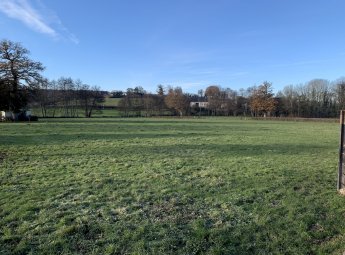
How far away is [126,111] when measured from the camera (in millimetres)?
94250

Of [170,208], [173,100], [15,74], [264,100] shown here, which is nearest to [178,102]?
[173,100]

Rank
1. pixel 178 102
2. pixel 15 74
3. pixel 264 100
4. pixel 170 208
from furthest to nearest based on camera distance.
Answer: pixel 178 102 → pixel 264 100 → pixel 15 74 → pixel 170 208

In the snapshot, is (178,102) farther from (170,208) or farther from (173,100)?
(170,208)

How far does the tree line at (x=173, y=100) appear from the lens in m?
51.8

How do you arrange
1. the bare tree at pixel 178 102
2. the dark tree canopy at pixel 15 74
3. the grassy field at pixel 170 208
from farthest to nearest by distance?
1. the bare tree at pixel 178 102
2. the dark tree canopy at pixel 15 74
3. the grassy field at pixel 170 208

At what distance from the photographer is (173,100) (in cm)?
9712

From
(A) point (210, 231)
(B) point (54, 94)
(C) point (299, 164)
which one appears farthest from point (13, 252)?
(B) point (54, 94)

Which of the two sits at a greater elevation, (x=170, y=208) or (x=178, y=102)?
(x=178, y=102)

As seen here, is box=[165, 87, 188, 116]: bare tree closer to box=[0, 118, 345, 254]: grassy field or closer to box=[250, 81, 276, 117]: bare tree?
box=[250, 81, 276, 117]: bare tree

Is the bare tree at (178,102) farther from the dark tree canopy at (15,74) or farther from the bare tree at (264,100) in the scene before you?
the dark tree canopy at (15,74)

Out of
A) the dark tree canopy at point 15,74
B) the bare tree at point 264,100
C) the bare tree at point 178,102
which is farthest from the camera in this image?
the bare tree at point 178,102

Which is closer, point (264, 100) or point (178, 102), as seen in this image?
point (264, 100)

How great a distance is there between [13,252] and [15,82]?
2098 inches

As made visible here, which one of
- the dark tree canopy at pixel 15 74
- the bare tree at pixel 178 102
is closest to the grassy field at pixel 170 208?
the dark tree canopy at pixel 15 74
